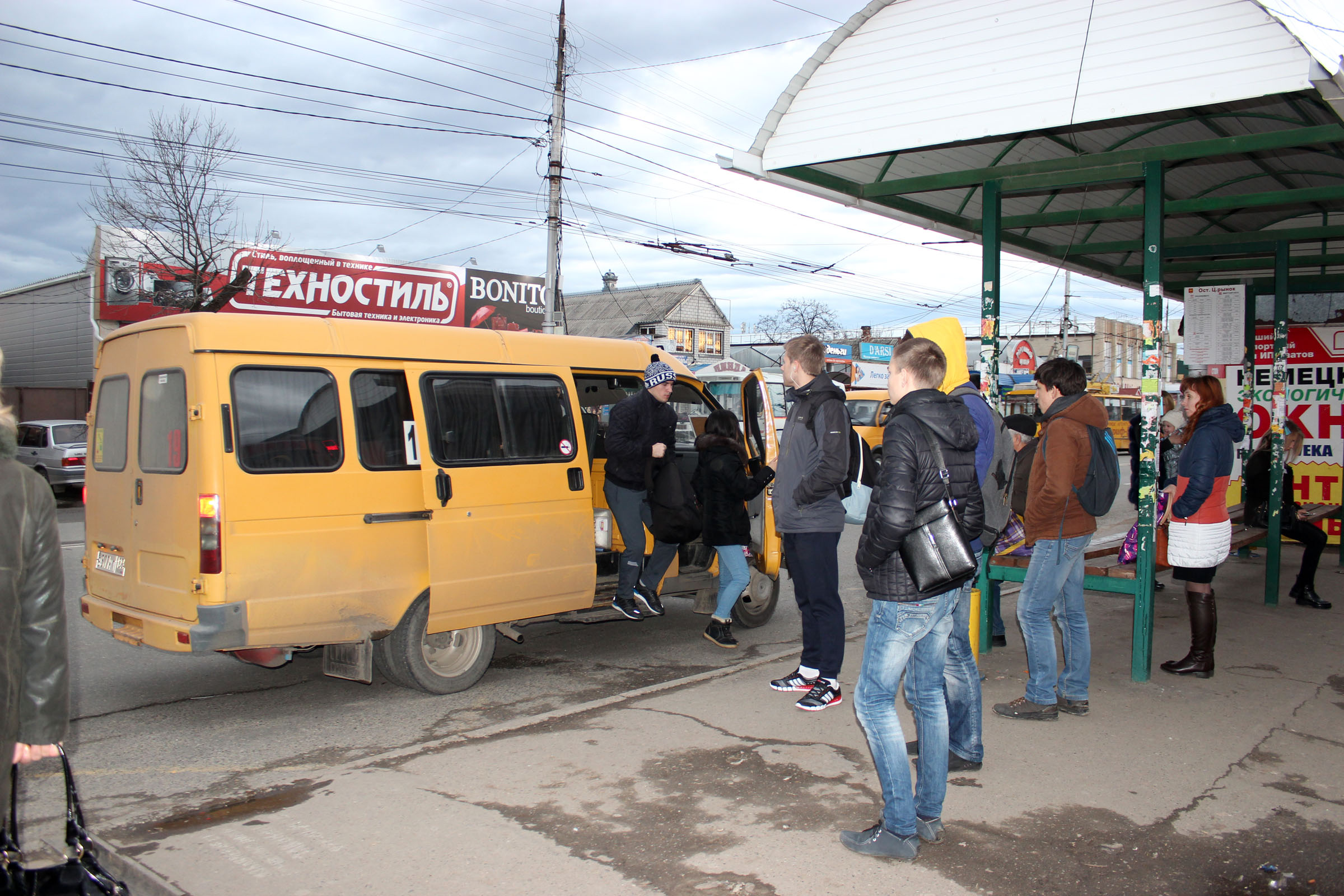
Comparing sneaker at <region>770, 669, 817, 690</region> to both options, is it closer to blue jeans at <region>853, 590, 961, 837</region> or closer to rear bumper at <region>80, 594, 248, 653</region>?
blue jeans at <region>853, 590, 961, 837</region>

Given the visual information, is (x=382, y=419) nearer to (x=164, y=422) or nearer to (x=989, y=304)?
(x=164, y=422)

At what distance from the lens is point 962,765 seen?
449 cm

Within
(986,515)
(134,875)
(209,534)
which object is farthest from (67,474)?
(986,515)

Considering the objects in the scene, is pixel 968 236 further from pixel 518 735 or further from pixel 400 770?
pixel 400 770

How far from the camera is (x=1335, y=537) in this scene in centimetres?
1130

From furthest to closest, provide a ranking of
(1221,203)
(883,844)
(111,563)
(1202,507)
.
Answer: (1221,203)
(1202,507)
(111,563)
(883,844)

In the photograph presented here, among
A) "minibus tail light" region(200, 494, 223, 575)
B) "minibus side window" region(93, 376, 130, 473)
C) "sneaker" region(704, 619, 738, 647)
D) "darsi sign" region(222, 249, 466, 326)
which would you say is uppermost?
"darsi sign" region(222, 249, 466, 326)

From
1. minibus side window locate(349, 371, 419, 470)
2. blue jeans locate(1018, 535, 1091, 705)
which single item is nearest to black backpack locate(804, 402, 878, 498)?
blue jeans locate(1018, 535, 1091, 705)

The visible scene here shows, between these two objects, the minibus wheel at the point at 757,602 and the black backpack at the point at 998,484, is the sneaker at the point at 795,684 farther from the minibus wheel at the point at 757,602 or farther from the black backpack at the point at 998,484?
the minibus wheel at the point at 757,602

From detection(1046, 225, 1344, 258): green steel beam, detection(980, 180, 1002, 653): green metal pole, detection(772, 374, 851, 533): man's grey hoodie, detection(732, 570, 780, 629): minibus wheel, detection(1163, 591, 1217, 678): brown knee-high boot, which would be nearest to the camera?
detection(772, 374, 851, 533): man's grey hoodie

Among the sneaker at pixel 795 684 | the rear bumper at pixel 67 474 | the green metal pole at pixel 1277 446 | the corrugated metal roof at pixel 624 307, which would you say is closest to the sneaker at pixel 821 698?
the sneaker at pixel 795 684

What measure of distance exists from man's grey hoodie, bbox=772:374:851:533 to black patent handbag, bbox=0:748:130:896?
3765 mm

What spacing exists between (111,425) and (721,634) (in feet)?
13.9

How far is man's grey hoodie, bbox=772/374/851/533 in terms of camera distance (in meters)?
5.30
